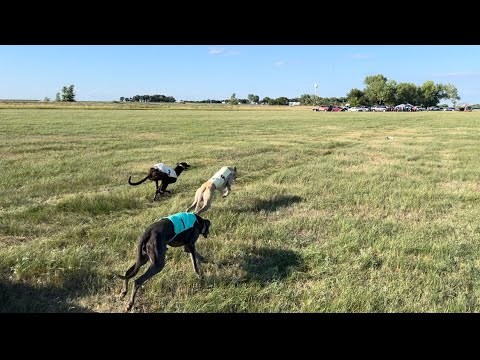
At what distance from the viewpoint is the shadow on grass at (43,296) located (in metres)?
3.62

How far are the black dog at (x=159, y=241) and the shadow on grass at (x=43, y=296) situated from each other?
57 cm

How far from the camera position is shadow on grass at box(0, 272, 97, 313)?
11.9ft

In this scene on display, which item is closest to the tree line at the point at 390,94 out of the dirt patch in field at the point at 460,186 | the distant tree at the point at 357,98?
the distant tree at the point at 357,98

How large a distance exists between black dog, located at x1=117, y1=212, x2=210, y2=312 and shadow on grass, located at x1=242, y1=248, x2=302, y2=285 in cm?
74

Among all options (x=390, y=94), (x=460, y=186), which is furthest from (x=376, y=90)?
(x=460, y=186)

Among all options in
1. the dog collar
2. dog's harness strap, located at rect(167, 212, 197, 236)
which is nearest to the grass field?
the dog collar

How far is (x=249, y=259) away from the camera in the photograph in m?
4.71

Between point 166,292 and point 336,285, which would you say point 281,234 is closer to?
point 336,285

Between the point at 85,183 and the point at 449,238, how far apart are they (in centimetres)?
803

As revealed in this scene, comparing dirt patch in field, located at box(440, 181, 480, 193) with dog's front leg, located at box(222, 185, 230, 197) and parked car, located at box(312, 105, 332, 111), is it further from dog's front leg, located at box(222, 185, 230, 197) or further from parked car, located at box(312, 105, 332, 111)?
parked car, located at box(312, 105, 332, 111)

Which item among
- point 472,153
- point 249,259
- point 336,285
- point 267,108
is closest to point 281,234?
point 249,259

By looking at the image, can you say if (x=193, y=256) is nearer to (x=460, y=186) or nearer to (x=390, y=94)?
(x=460, y=186)

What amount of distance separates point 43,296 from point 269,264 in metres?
2.55

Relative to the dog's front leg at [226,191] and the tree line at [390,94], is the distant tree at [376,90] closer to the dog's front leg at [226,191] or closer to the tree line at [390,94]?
the tree line at [390,94]
